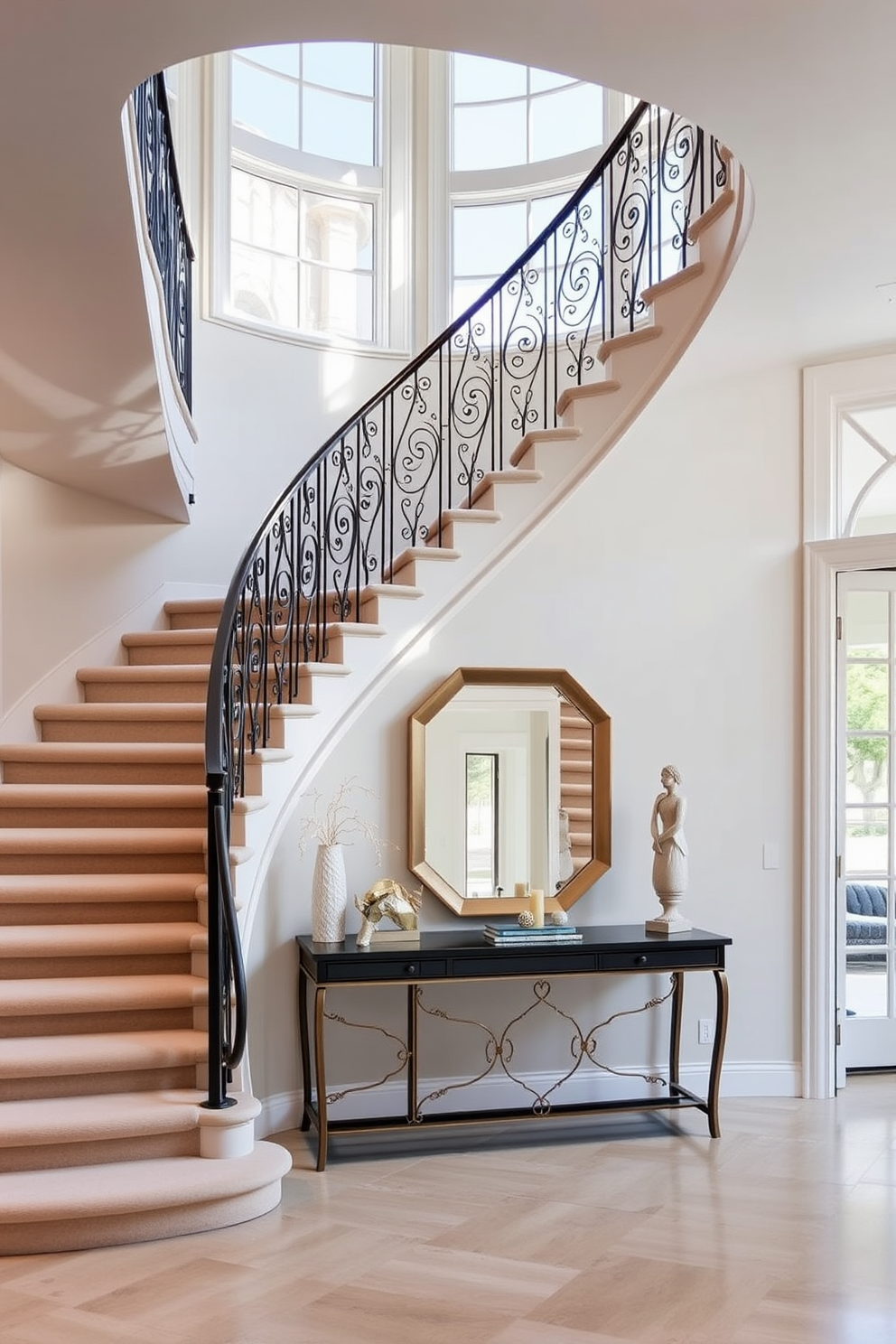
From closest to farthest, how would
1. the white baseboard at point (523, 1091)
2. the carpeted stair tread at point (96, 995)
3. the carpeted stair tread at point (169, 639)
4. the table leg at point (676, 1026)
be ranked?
the carpeted stair tread at point (96, 995) < the white baseboard at point (523, 1091) < the table leg at point (676, 1026) < the carpeted stair tread at point (169, 639)

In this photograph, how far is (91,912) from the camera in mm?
4957

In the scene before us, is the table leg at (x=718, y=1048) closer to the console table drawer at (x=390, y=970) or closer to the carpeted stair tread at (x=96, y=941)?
the console table drawer at (x=390, y=970)

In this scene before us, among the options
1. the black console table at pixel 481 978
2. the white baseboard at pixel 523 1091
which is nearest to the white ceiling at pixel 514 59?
the black console table at pixel 481 978

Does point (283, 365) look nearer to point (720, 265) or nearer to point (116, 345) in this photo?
point (116, 345)

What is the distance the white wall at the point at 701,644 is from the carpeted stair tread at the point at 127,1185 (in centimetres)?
236

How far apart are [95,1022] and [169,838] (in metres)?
0.93

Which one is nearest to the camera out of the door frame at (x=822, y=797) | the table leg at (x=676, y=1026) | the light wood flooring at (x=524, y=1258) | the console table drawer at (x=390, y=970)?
the light wood flooring at (x=524, y=1258)

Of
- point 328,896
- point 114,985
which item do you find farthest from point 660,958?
point 114,985

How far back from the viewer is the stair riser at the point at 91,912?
492 centimetres

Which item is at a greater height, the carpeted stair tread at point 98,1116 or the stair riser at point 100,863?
the stair riser at point 100,863

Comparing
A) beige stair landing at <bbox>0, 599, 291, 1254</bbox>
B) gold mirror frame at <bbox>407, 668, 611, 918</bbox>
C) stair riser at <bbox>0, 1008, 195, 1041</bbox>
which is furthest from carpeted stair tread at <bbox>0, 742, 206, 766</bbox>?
stair riser at <bbox>0, 1008, 195, 1041</bbox>

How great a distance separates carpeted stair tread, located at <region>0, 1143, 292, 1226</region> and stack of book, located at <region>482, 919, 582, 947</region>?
57.0 inches

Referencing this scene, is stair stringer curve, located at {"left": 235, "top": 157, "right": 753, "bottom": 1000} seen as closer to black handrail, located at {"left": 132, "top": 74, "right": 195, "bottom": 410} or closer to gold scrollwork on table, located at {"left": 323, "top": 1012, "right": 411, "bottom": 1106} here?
gold scrollwork on table, located at {"left": 323, "top": 1012, "right": 411, "bottom": 1106}

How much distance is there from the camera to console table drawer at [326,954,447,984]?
486 cm
